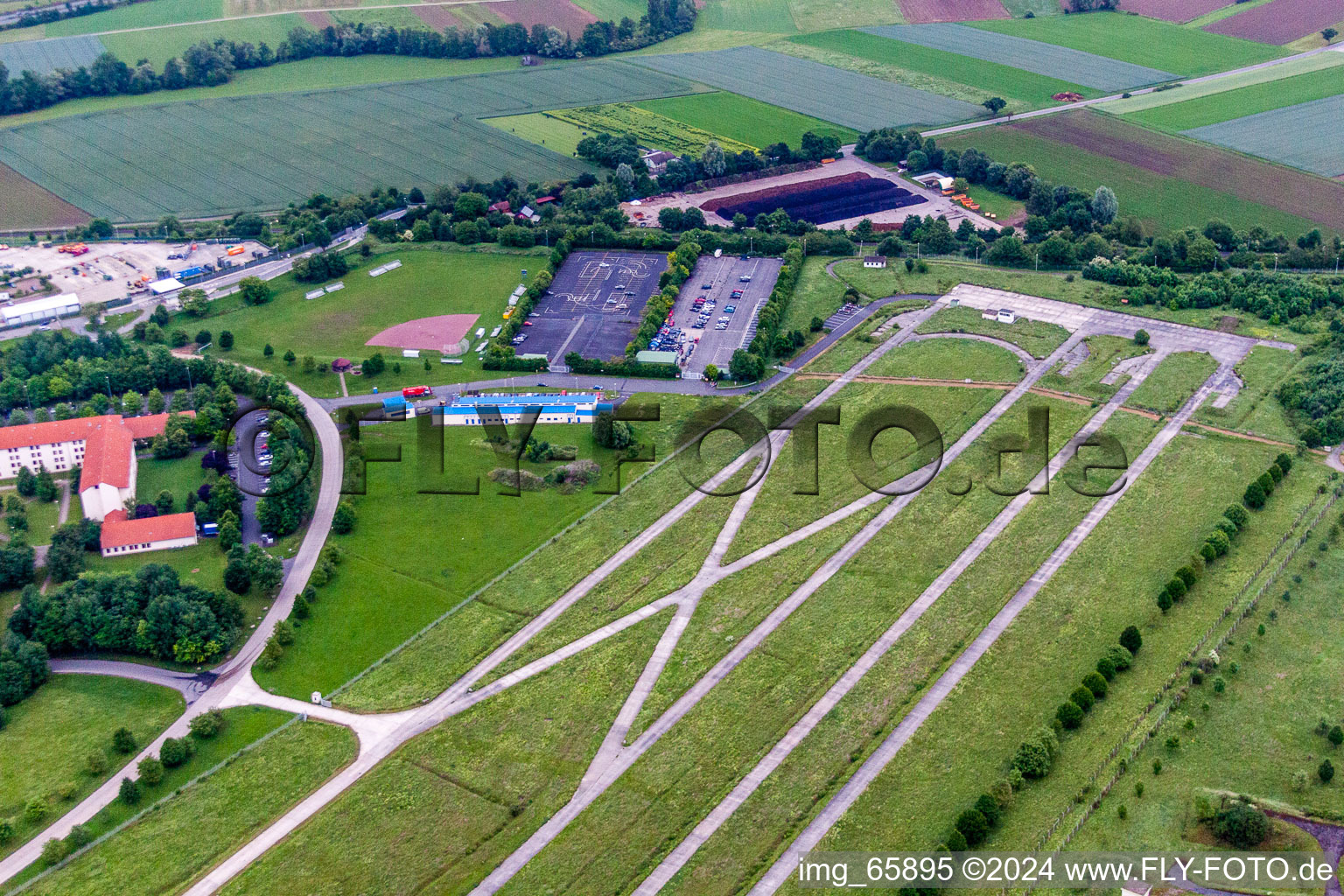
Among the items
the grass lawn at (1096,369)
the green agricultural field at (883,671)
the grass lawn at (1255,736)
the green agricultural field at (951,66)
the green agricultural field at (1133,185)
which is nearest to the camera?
the green agricultural field at (883,671)

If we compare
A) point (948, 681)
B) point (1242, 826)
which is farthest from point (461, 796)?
point (1242, 826)

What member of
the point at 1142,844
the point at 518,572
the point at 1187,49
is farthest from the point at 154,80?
the point at 1142,844

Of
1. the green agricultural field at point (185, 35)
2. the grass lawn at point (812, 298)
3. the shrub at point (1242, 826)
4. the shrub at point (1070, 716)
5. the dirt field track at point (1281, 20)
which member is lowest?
the shrub at point (1242, 826)

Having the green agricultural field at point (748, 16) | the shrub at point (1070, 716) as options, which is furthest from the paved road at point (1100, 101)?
the shrub at point (1070, 716)

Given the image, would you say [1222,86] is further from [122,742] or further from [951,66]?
[122,742]

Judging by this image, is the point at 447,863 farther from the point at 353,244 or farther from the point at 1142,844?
the point at 353,244

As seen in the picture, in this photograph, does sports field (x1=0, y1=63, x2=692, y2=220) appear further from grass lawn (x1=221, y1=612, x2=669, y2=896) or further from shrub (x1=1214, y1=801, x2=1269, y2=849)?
shrub (x1=1214, y1=801, x2=1269, y2=849)

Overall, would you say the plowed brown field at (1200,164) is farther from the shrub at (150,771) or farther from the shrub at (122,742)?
the shrub at (122,742)
